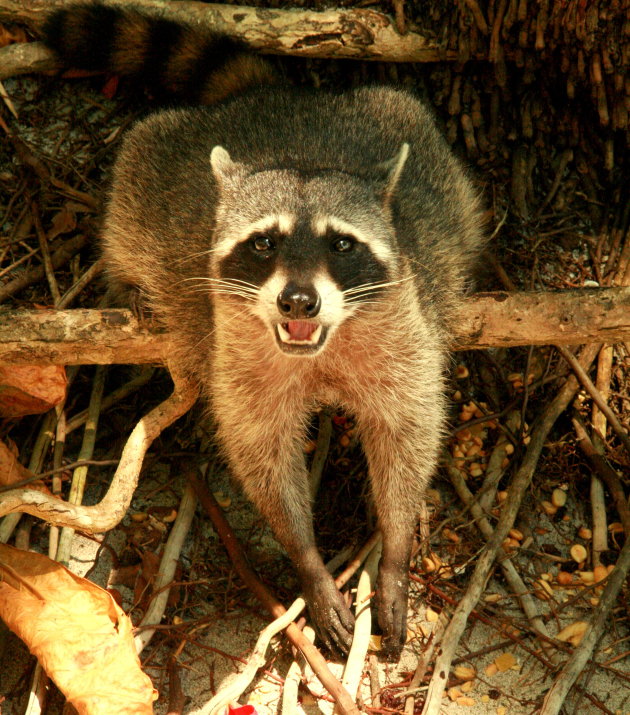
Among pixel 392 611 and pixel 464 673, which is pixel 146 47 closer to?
pixel 392 611

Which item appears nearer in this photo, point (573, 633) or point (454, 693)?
point (454, 693)

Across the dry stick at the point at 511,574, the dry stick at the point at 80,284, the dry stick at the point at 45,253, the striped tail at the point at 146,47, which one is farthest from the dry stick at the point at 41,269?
the dry stick at the point at 511,574

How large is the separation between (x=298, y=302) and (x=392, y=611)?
1561mm

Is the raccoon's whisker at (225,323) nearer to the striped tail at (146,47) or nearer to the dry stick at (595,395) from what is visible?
the striped tail at (146,47)

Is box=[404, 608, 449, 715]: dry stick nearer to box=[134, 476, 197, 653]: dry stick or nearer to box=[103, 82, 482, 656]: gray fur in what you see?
box=[103, 82, 482, 656]: gray fur

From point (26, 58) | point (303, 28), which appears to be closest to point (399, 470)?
point (303, 28)

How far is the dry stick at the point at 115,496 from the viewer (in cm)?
321

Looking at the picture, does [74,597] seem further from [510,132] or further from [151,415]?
[510,132]

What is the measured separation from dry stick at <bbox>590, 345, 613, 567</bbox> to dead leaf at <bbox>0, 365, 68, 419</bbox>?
2.60m

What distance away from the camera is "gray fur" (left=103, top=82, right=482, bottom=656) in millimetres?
3500

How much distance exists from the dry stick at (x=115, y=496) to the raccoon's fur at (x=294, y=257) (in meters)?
0.16

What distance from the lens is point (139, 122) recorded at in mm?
4477

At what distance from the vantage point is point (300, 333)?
3.18 metres

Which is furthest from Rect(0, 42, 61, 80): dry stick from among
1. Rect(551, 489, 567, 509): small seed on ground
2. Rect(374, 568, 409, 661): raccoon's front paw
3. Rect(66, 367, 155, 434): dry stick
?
Rect(551, 489, 567, 509): small seed on ground
